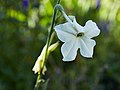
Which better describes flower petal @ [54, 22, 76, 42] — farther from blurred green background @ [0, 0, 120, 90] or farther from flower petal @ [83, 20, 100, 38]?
blurred green background @ [0, 0, 120, 90]

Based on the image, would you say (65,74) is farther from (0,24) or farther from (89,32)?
(89,32)

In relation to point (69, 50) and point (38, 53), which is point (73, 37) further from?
point (38, 53)

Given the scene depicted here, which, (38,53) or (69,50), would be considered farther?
(38,53)

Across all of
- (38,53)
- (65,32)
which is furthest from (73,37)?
(38,53)

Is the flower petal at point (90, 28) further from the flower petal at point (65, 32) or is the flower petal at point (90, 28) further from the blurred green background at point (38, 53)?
the blurred green background at point (38, 53)

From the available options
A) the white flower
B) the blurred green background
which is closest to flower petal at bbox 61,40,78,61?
→ the white flower

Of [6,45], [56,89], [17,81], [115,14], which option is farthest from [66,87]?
[115,14]

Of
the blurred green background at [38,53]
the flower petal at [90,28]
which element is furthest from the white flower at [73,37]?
the blurred green background at [38,53]
